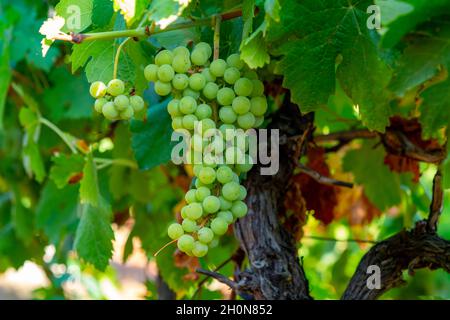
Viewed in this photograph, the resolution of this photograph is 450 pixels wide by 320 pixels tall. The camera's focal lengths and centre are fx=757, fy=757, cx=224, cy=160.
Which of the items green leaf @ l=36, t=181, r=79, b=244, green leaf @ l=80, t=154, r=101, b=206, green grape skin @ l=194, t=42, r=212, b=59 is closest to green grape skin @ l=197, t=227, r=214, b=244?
green grape skin @ l=194, t=42, r=212, b=59

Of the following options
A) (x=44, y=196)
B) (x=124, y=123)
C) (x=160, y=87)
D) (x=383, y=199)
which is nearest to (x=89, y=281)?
(x=44, y=196)

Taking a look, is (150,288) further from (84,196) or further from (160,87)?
(160,87)

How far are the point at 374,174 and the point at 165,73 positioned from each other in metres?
0.81

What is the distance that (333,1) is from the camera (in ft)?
3.07

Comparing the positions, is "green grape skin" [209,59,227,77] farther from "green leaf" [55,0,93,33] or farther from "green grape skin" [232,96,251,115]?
"green leaf" [55,0,93,33]

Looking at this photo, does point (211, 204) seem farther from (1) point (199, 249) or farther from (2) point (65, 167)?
(2) point (65, 167)

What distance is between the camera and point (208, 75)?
3.07 ft

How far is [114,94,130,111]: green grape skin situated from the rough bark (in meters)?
0.36

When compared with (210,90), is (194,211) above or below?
below

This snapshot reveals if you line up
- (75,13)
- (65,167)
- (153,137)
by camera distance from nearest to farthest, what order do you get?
(75,13) < (153,137) < (65,167)

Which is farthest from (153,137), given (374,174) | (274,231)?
(374,174)

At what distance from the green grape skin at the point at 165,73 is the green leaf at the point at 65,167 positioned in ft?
2.01

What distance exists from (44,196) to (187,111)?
1.02 meters

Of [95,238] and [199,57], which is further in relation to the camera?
[95,238]
